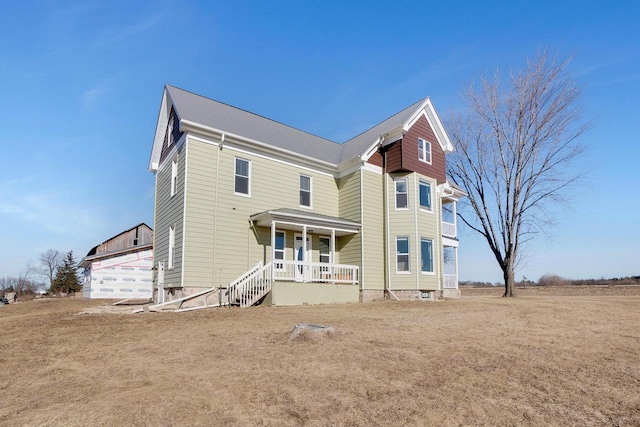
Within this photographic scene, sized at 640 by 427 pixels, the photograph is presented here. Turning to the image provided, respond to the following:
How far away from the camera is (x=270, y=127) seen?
20.0 metres

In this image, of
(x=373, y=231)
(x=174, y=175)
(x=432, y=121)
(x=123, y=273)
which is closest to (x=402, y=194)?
(x=373, y=231)

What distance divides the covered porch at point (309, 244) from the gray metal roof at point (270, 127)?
3.44 metres

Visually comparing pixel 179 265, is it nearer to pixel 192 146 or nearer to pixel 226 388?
pixel 192 146

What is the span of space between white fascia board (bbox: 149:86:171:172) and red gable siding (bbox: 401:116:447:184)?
1067 cm

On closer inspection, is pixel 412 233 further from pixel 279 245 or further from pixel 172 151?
pixel 172 151

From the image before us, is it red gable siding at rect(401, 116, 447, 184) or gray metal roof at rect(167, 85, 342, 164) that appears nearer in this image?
gray metal roof at rect(167, 85, 342, 164)

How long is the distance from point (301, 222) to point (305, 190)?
275cm

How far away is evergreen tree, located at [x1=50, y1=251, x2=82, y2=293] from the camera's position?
56469 mm

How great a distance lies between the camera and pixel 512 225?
23.5 m

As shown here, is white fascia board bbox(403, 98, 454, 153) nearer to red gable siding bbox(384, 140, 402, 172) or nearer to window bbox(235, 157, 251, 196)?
red gable siding bbox(384, 140, 402, 172)

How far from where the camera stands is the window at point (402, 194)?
1925 cm

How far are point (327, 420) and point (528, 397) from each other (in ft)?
7.69

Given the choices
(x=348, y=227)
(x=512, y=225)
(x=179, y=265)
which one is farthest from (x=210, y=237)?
(x=512, y=225)

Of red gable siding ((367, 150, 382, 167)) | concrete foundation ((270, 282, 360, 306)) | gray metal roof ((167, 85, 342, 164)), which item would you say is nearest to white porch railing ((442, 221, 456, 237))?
red gable siding ((367, 150, 382, 167))
